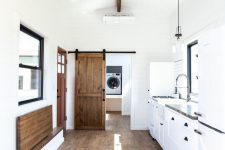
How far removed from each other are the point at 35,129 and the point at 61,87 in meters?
2.26

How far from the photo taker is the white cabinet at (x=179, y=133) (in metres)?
2.53

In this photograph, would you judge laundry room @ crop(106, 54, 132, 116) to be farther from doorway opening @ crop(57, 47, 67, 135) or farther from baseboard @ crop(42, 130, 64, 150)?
baseboard @ crop(42, 130, 64, 150)

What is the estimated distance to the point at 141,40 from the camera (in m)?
6.12

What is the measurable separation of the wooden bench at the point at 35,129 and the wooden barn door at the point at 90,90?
5.88 feet

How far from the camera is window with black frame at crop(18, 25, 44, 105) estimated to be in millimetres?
3275

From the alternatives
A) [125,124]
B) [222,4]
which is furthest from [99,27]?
[222,4]

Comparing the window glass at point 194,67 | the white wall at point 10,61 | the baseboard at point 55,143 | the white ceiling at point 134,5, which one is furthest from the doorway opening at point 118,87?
the white wall at point 10,61

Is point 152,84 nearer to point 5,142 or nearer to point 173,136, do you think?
point 173,136

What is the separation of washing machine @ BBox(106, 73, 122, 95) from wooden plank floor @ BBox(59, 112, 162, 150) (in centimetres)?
329

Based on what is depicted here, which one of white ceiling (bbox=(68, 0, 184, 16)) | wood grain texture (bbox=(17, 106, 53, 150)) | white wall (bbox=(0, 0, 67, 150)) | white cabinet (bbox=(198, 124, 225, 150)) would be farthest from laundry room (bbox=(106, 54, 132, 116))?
white cabinet (bbox=(198, 124, 225, 150))

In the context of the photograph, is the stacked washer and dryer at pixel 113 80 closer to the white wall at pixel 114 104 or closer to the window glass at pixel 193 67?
the white wall at pixel 114 104

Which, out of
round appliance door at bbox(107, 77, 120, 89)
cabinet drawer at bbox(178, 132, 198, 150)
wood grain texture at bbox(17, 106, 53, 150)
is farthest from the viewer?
round appliance door at bbox(107, 77, 120, 89)

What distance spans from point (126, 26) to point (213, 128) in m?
4.56

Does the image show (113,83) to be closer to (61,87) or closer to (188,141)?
(61,87)
